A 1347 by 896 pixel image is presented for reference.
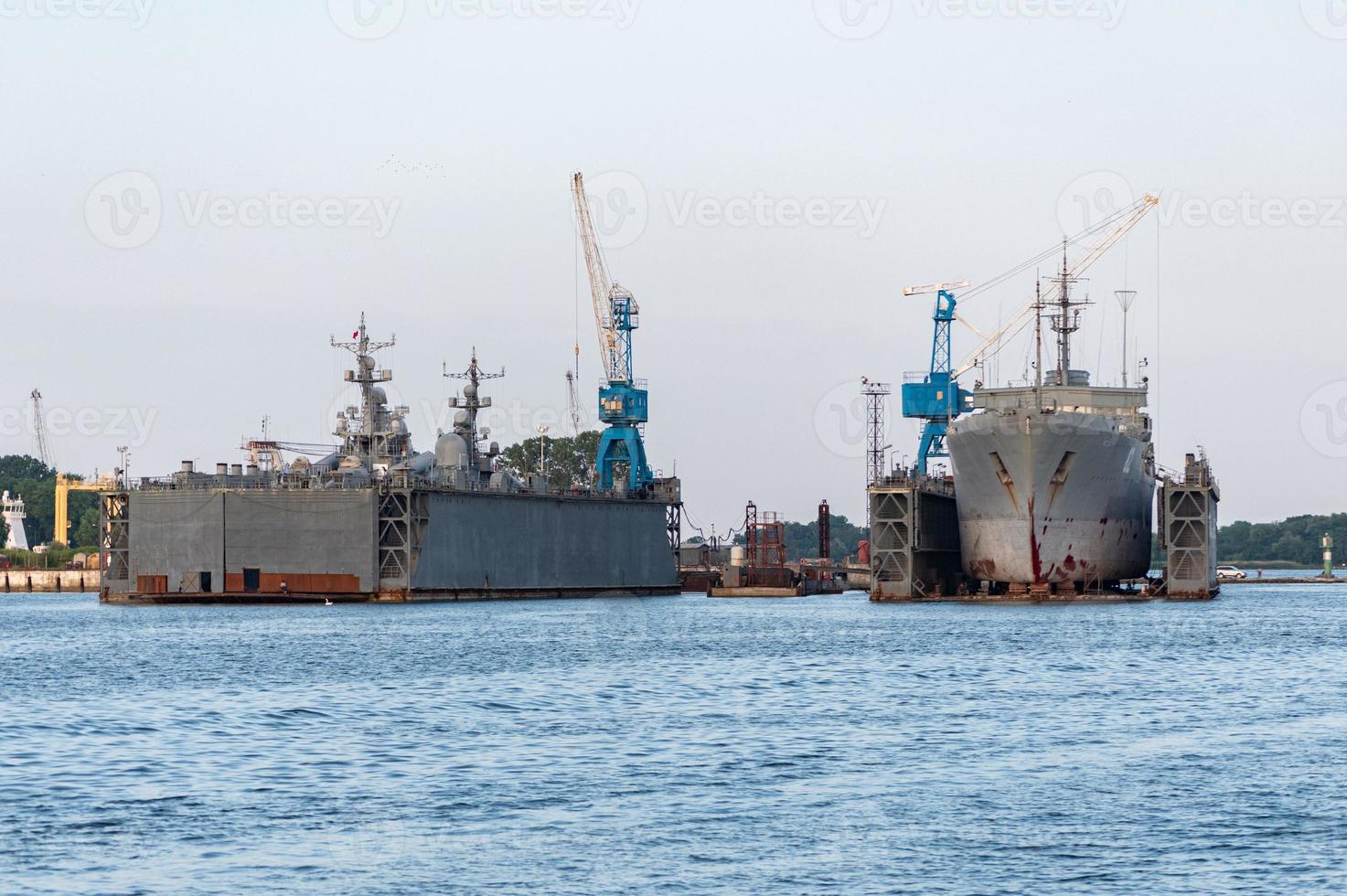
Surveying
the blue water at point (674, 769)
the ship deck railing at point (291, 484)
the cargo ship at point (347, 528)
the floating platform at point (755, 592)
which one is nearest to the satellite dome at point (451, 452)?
the cargo ship at point (347, 528)

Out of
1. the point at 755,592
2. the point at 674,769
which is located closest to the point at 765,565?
the point at 755,592

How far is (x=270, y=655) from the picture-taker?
67500 mm

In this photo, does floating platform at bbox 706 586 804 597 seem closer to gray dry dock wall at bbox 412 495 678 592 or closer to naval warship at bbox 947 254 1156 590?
gray dry dock wall at bbox 412 495 678 592

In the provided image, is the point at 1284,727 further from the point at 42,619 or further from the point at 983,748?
the point at 42,619

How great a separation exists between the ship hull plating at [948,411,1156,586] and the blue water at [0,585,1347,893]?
108 feet

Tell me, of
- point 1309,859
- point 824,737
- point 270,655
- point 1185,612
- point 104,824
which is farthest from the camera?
point 1185,612

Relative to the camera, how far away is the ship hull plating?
103875 millimetres

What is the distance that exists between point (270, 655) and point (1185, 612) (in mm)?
56622

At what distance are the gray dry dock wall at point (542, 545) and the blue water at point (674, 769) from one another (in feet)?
151

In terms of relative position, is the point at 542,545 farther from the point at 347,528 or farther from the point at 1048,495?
the point at 1048,495

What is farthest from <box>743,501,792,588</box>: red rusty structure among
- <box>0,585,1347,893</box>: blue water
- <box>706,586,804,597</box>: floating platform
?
<box>0,585,1347,893</box>: blue water

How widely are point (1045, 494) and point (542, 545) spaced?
40725 mm

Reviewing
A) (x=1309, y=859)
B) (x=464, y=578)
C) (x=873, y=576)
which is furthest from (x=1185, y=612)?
(x=1309, y=859)

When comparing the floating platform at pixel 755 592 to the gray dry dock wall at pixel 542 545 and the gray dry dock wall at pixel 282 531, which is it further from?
the gray dry dock wall at pixel 282 531
